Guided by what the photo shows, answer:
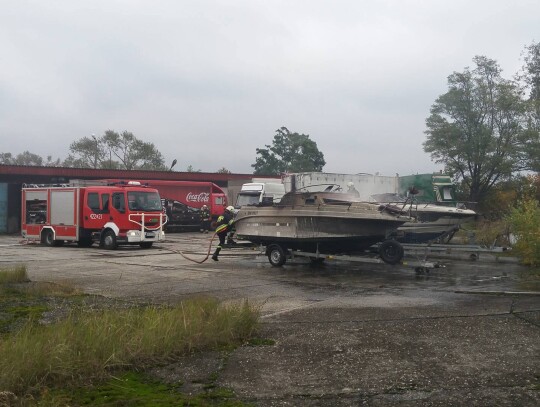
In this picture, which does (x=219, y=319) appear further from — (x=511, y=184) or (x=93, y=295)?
(x=511, y=184)

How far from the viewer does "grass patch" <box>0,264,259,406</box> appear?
4.61 metres

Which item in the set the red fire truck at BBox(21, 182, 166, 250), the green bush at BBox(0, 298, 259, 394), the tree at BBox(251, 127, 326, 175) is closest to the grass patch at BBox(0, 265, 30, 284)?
the green bush at BBox(0, 298, 259, 394)

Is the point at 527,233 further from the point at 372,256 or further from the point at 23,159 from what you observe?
the point at 23,159

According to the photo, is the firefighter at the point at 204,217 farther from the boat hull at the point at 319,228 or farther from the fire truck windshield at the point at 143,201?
the boat hull at the point at 319,228

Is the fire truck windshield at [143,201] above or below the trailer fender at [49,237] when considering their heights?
above

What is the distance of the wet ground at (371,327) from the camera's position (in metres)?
4.90

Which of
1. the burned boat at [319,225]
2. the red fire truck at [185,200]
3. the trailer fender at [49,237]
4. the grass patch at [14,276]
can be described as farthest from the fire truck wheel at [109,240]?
the red fire truck at [185,200]

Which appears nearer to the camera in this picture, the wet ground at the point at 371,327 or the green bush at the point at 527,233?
the wet ground at the point at 371,327

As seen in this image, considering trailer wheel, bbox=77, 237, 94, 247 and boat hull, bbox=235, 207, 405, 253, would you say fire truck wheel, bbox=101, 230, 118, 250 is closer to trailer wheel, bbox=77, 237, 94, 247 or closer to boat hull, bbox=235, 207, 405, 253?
trailer wheel, bbox=77, 237, 94, 247

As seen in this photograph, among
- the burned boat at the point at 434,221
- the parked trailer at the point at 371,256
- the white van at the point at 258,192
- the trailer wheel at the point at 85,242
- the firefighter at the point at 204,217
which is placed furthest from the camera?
the firefighter at the point at 204,217

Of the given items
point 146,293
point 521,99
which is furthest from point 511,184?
point 146,293

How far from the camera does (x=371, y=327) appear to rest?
283 inches

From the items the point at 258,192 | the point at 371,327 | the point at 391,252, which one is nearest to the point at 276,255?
the point at 391,252

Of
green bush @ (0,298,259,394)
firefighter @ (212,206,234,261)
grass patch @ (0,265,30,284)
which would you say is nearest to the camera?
green bush @ (0,298,259,394)
